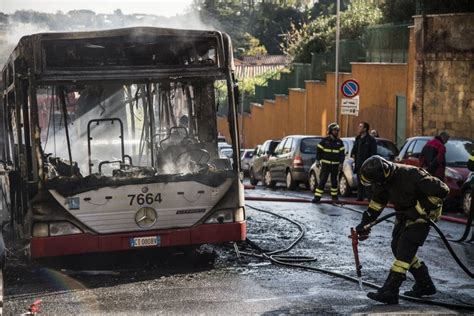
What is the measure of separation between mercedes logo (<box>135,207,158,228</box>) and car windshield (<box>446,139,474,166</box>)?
964cm

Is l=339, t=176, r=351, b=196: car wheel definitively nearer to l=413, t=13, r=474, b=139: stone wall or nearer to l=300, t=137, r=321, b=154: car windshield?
l=300, t=137, r=321, b=154: car windshield

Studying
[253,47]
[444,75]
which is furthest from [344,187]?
[253,47]

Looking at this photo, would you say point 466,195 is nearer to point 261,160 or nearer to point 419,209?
point 419,209

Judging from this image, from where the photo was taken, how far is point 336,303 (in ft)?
30.9

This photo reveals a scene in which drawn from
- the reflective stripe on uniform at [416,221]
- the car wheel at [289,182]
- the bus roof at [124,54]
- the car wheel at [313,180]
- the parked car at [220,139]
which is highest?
the bus roof at [124,54]

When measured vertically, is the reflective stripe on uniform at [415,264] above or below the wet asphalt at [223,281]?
above

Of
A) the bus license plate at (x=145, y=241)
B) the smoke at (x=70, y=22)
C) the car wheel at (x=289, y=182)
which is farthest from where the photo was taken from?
the car wheel at (x=289, y=182)

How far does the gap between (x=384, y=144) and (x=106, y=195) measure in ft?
44.0

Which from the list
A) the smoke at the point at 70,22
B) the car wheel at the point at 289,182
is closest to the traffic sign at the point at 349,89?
the car wheel at the point at 289,182

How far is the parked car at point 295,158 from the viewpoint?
85.9 ft

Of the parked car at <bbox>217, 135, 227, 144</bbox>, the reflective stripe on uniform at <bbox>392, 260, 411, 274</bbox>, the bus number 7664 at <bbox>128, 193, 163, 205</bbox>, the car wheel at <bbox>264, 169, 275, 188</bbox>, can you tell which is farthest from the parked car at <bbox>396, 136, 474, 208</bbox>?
the reflective stripe on uniform at <bbox>392, 260, 411, 274</bbox>

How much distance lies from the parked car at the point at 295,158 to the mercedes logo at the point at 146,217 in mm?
14358

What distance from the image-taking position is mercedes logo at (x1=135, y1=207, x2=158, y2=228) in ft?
37.9

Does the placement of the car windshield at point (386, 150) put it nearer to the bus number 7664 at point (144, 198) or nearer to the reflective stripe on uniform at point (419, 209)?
the bus number 7664 at point (144, 198)
